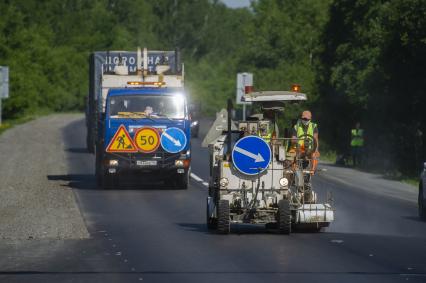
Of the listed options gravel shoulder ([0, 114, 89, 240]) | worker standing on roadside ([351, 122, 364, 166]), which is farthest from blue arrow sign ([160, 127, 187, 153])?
worker standing on roadside ([351, 122, 364, 166])

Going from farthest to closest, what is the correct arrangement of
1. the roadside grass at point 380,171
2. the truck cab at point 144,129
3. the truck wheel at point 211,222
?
the roadside grass at point 380,171 < the truck cab at point 144,129 < the truck wheel at point 211,222

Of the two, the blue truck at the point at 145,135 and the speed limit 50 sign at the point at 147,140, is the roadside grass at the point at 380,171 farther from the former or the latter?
the speed limit 50 sign at the point at 147,140

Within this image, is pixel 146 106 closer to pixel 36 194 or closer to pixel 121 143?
pixel 121 143

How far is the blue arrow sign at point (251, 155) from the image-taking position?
59.3 ft

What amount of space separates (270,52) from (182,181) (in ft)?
216

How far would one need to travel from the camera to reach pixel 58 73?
11919 centimetres

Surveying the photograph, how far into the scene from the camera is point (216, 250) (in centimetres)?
1614

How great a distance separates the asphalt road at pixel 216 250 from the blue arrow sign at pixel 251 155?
1.02 meters

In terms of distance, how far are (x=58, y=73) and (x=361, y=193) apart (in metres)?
91.6

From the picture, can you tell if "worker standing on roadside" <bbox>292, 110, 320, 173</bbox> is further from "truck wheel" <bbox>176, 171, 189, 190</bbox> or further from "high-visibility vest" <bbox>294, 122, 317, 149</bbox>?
"truck wheel" <bbox>176, 171, 189, 190</bbox>

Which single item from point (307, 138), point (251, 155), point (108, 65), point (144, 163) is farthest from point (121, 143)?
point (251, 155)

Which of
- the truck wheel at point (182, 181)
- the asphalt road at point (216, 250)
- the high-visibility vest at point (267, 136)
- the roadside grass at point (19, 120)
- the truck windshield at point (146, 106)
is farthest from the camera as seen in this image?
the roadside grass at point (19, 120)

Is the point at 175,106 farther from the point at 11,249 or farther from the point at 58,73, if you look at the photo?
the point at 58,73

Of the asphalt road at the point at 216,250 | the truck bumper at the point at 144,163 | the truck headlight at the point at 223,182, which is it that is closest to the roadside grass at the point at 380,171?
the truck bumper at the point at 144,163
